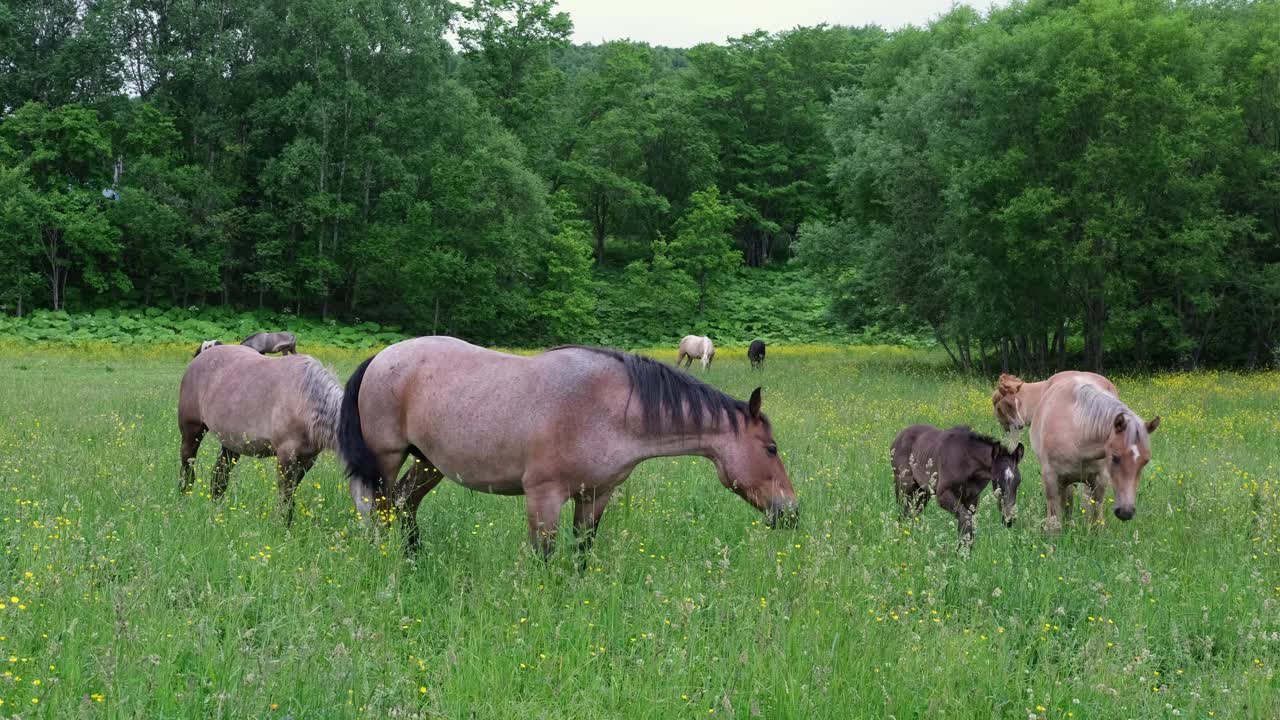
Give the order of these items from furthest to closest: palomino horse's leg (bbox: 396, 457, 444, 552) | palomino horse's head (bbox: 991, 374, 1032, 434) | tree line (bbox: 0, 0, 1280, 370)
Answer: tree line (bbox: 0, 0, 1280, 370)
palomino horse's head (bbox: 991, 374, 1032, 434)
palomino horse's leg (bbox: 396, 457, 444, 552)

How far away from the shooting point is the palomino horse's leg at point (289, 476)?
6.60m

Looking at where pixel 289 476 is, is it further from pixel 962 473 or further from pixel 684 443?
pixel 962 473

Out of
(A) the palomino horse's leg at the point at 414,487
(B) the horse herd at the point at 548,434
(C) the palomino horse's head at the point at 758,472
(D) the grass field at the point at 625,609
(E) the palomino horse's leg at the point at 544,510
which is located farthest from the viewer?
(A) the palomino horse's leg at the point at 414,487

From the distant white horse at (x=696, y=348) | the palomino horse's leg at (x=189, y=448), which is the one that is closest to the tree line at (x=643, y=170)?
the distant white horse at (x=696, y=348)

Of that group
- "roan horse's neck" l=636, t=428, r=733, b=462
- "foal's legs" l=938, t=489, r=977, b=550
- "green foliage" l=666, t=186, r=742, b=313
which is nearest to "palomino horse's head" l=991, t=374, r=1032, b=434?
"foal's legs" l=938, t=489, r=977, b=550

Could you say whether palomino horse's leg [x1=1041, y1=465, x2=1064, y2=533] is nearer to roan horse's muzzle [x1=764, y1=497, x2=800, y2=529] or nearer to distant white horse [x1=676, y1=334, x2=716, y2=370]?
roan horse's muzzle [x1=764, y1=497, x2=800, y2=529]

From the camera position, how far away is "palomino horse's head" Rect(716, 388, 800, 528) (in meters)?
5.81

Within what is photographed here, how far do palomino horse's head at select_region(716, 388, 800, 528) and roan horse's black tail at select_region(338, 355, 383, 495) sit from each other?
2481 millimetres

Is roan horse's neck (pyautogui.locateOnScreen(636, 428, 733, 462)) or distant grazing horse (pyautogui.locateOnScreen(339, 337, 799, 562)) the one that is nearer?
distant grazing horse (pyautogui.locateOnScreen(339, 337, 799, 562))

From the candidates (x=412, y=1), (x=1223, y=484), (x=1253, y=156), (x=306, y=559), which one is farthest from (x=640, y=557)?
(x=412, y=1)

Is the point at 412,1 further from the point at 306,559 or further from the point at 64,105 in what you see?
the point at 306,559

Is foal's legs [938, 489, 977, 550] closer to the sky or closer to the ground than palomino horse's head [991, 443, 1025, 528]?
closer to the ground

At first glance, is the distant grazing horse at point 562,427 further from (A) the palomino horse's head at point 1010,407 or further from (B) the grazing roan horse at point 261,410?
(A) the palomino horse's head at point 1010,407

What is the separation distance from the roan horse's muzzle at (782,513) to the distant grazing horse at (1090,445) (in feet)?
7.53
